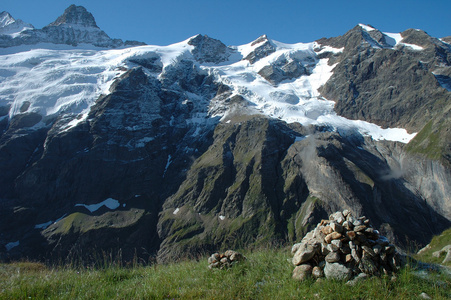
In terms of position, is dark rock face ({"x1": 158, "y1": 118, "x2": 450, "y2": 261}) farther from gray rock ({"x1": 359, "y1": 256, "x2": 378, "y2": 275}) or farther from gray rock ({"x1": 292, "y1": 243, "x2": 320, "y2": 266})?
gray rock ({"x1": 359, "y1": 256, "x2": 378, "y2": 275})

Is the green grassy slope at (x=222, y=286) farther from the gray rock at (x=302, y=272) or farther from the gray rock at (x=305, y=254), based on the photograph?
the gray rock at (x=305, y=254)

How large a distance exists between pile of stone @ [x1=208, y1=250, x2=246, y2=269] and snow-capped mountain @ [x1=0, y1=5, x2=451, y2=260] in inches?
2958

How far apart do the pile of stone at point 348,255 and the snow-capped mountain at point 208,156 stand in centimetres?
7667

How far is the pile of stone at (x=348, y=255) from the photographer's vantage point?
746 centimetres

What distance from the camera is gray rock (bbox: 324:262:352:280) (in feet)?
24.1

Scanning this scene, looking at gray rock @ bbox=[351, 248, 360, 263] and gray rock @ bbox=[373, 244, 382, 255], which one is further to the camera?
gray rock @ bbox=[373, 244, 382, 255]

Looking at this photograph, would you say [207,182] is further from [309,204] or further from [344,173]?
[344,173]

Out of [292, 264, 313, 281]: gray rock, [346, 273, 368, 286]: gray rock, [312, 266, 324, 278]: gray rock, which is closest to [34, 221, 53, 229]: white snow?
[292, 264, 313, 281]: gray rock

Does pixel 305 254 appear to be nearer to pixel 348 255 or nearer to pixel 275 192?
pixel 348 255

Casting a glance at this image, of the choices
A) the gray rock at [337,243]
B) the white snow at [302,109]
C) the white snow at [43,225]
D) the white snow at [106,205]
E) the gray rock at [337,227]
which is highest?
the white snow at [302,109]

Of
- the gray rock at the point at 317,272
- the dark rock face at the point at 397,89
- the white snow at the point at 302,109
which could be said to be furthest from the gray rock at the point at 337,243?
the white snow at the point at 302,109

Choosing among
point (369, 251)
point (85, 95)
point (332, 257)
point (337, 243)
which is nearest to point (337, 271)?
point (332, 257)

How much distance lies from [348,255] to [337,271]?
→ 49 centimetres

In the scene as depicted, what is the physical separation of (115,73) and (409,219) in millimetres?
169885
